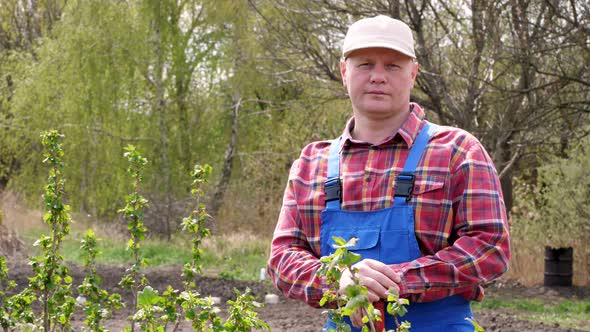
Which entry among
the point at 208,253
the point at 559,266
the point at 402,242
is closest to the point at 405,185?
the point at 402,242

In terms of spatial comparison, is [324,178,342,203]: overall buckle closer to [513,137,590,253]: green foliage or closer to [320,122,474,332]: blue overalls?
[320,122,474,332]: blue overalls

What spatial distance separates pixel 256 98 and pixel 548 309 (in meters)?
10.6

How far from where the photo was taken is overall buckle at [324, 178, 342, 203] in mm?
2643

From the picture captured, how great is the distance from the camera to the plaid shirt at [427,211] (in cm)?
246

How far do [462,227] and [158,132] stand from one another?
17482 millimetres

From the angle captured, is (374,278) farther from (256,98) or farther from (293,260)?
(256,98)

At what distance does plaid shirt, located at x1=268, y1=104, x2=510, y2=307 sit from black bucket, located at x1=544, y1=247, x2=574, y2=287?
9.74m

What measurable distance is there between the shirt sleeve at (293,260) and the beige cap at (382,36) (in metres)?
0.44

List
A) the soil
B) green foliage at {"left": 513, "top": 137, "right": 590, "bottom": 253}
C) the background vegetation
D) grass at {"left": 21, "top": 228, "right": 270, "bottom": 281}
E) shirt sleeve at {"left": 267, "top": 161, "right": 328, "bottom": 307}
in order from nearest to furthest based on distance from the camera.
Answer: shirt sleeve at {"left": 267, "top": 161, "right": 328, "bottom": 307}
the soil
the background vegetation
green foliage at {"left": 513, "top": 137, "right": 590, "bottom": 253}
grass at {"left": 21, "top": 228, "right": 270, "bottom": 281}

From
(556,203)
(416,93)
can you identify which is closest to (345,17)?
(416,93)

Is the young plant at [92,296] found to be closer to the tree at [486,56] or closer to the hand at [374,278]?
the hand at [374,278]

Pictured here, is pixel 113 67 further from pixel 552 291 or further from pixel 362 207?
pixel 362 207

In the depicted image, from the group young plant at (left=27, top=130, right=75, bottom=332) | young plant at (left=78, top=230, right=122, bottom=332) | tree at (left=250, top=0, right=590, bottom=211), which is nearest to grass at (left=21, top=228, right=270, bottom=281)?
tree at (left=250, top=0, right=590, bottom=211)

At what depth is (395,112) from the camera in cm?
268
